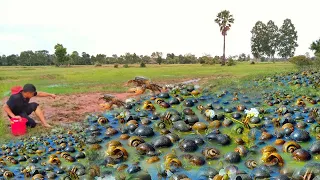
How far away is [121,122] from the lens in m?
7.23

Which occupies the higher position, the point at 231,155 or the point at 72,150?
the point at 231,155

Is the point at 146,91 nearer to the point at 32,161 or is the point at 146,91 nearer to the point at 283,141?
the point at 32,161

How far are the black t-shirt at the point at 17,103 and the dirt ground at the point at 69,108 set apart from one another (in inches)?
61.1

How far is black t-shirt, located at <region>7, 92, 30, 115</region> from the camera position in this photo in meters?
9.95

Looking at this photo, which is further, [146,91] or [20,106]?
[146,91]

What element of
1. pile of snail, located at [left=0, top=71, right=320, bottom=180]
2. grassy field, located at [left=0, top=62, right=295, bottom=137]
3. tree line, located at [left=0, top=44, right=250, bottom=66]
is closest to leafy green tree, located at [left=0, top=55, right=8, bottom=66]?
tree line, located at [left=0, top=44, right=250, bottom=66]

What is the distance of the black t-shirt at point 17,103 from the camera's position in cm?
995

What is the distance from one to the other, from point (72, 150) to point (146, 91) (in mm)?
5627

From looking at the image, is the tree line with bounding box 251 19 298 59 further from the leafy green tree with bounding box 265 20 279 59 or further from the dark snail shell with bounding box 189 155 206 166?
the dark snail shell with bounding box 189 155 206 166

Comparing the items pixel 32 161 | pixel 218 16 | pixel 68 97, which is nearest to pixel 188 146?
pixel 32 161

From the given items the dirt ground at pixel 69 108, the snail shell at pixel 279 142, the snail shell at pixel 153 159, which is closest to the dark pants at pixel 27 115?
the dirt ground at pixel 69 108

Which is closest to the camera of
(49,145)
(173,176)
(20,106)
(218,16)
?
(173,176)

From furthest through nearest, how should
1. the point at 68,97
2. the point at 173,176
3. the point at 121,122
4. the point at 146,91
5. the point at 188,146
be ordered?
the point at 68,97 < the point at 146,91 < the point at 121,122 < the point at 188,146 < the point at 173,176

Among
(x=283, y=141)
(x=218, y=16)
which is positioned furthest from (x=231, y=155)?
(x=218, y=16)
